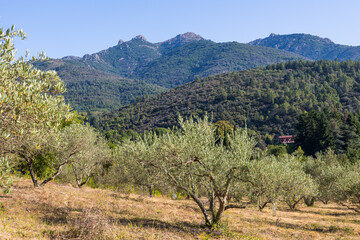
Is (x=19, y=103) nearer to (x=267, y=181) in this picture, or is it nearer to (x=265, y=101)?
(x=267, y=181)

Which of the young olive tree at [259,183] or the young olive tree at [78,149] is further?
the young olive tree at [78,149]

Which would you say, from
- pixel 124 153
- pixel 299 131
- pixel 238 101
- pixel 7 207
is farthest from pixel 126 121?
pixel 7 207

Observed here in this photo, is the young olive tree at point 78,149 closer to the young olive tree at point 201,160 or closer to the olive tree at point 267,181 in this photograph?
the young olive tree at point 201,160

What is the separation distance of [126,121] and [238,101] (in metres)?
78.6

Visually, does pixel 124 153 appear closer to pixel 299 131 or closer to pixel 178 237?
pixel 178 237

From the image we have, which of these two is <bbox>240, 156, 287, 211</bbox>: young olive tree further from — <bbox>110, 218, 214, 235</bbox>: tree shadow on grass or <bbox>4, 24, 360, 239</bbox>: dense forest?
<bbox>110, 218, 214, 235</bbox>: tree shadow on grass

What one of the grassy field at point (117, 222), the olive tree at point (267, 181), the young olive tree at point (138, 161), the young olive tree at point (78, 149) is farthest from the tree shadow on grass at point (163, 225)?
the young olive tree at point (78, 149)

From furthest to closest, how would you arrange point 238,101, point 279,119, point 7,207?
point 238,101, point 279,119, point 7,207

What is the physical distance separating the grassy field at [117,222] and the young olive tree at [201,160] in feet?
10.7

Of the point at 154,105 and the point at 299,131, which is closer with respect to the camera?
the point at 299,131

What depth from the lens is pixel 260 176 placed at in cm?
1981

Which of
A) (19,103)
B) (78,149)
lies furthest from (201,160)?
(78,149)

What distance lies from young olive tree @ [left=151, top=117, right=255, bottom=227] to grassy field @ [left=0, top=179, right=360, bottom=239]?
325 centimetres

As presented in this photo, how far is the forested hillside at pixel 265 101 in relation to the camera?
145500mm
